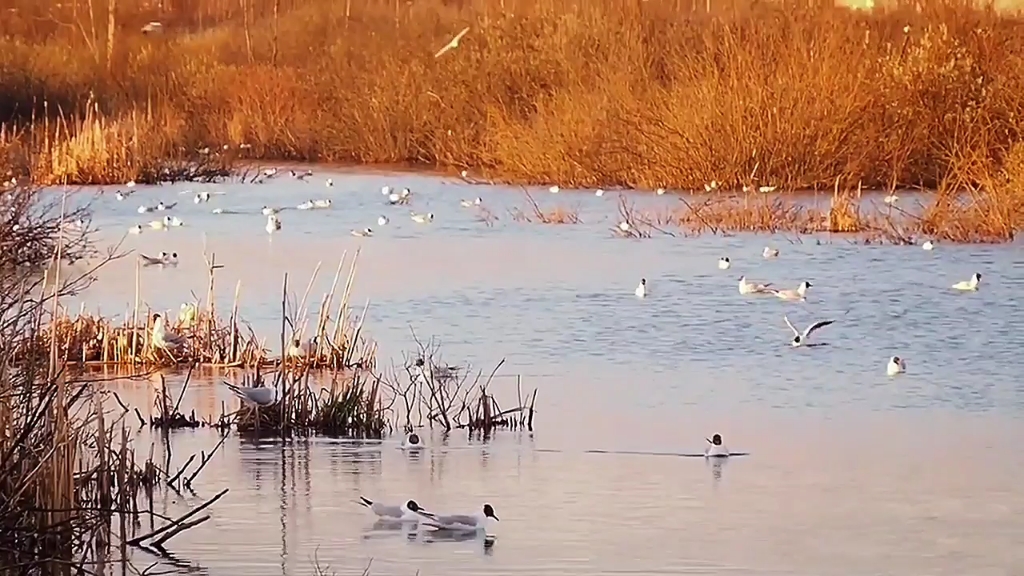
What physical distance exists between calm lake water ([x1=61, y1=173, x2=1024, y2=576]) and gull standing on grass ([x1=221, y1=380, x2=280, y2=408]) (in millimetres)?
205

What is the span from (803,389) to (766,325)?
2.53 metres

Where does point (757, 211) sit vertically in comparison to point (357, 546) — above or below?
above

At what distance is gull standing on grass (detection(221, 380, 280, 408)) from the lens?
9359 millimetres

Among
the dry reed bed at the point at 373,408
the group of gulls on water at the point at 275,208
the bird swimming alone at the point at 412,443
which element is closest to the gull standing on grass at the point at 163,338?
the dry reed bed at the point at 373,408

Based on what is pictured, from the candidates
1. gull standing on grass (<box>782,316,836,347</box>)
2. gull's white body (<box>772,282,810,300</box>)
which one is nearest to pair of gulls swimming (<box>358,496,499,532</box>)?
gull standing on grass (<box>782,316,836,347</box>)

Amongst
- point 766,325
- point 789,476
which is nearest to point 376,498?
point 789,476

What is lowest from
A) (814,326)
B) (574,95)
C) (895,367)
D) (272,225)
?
(895,367)

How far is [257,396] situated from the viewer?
9.37m

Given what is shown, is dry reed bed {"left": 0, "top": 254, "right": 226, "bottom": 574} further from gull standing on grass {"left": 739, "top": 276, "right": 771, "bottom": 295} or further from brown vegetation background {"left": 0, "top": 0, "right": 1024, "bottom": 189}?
brown vegetation background {"left": 0, "top": 0, "right": 1024, "bottom": 189}

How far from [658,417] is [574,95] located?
613 inches

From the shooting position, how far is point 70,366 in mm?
10336

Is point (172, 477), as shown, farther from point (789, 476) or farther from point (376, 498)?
point (789, 476)

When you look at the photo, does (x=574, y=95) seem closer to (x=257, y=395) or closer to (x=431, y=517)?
(x=257, y=395)

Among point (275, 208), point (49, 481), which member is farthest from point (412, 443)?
point (275, 208)
